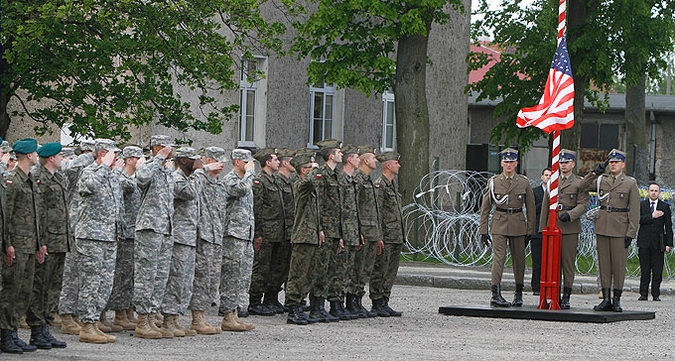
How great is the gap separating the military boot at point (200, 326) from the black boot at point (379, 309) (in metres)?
3.50

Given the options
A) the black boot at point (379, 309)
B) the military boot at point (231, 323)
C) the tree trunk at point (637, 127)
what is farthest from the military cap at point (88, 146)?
the tree trunk at point (637, 127)

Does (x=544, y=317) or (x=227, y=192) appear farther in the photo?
(x=544, y=317)

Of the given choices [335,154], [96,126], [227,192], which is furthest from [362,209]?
[96,126]

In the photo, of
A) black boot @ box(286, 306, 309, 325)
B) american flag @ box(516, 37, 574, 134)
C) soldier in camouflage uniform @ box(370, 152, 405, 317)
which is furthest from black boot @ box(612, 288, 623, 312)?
black boot @ box(286, 306, 309, 325)

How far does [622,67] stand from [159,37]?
12875 millimetres

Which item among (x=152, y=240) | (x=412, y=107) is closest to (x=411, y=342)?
(x=152, y=240)

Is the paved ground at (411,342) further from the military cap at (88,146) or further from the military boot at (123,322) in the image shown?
the military cap at (88,146)

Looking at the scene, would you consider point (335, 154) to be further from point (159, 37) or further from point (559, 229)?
point (159, 37)

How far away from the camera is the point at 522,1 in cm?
3703

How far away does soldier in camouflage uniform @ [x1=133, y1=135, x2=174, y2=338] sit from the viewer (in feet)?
46.2

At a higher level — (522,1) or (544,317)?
(522,1)

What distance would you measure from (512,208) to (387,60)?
11.0 metres

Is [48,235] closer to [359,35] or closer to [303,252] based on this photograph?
[303,252]

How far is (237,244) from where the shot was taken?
15688 mm
